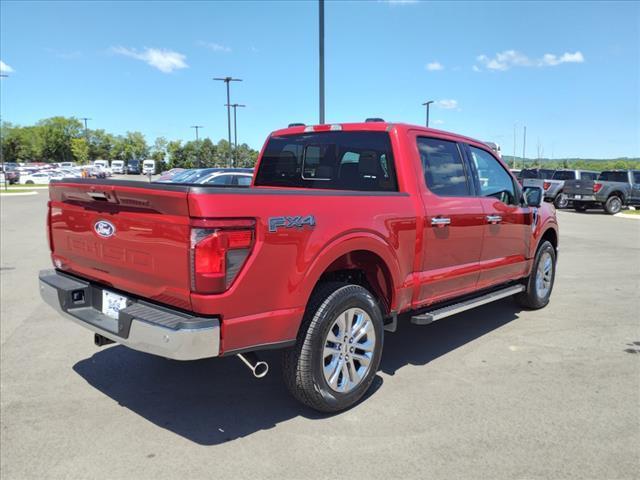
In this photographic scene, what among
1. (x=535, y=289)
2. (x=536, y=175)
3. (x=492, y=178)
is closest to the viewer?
(x=492, y=178)

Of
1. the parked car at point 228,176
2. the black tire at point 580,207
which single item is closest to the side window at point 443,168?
the parked car at point 228,176

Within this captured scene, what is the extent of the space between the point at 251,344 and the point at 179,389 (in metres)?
1.28

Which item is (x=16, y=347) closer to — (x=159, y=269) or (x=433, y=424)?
(x=159, y=269)

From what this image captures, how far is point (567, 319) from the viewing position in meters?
5.80

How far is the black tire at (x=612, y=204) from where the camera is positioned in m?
21.9

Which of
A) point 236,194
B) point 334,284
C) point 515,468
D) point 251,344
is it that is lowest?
point 515,468

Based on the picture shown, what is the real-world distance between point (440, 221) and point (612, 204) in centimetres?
2134

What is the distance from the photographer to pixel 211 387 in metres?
3.90

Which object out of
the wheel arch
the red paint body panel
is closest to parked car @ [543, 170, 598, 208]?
the red paint body panel

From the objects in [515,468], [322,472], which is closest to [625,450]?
[515,468]

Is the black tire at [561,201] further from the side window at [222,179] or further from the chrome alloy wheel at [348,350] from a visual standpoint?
the chrome alloy wheel at [348,350]

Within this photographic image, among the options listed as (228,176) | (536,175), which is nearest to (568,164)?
(536,175)

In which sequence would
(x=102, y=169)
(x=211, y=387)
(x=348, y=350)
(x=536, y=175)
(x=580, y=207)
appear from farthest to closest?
1. (x=102, y=169)
2. (x=536, y=175)
3. (x=580, y=207)
4. (x=211, y=387)
5. (x=348, y=350)

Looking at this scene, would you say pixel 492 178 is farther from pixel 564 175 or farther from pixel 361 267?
pixel 564 175
